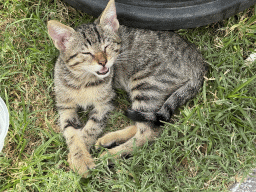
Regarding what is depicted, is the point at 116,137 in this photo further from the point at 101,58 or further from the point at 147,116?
the point at 101,58

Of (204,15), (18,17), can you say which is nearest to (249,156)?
(204,15)

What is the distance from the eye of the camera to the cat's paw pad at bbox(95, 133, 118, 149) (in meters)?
2.62

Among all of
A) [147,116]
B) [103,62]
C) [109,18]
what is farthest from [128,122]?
[109,18]

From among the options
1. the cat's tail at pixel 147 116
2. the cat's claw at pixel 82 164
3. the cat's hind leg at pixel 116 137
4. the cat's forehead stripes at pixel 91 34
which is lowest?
the cat's claw at pixel 82 164

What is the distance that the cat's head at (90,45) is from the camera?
2.33 metres

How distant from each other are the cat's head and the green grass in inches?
25.5

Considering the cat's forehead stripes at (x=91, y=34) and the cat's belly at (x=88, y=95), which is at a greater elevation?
the cat's forehead stripes at (x=91, y=34)

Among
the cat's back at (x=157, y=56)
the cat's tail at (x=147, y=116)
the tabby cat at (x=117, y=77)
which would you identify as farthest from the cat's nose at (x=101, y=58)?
the cat's tail at (x=147, y=116)

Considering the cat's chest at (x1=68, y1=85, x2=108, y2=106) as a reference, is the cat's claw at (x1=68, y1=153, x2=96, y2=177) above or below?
below

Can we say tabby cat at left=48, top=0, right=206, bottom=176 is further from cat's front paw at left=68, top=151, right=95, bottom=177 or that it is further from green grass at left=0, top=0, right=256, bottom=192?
green grass at left=0, top=0, right=256, bottom=192

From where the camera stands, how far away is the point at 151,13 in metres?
2.69

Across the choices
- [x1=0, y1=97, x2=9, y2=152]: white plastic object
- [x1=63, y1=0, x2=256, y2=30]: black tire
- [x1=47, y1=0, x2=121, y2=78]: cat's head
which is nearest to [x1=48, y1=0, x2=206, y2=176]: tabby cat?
[x1=47, y1=0, x2=121, y2=78]: cat's head

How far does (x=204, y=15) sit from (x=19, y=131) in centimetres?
215

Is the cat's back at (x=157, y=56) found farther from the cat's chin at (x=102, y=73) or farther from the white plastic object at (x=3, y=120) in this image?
the white plastic object at (x=3, y=120)
